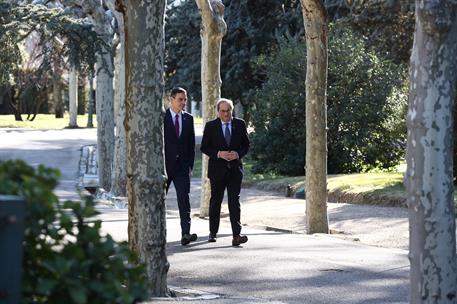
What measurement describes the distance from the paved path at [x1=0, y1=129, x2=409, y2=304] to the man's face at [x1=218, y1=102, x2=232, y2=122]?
1.63m

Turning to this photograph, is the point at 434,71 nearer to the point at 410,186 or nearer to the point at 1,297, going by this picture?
the point at 410,186

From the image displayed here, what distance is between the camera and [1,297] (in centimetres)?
356

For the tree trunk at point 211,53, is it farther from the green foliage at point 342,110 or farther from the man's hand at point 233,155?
the green foliage at point 342,110

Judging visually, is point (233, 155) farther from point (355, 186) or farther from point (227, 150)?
point (355, 186)

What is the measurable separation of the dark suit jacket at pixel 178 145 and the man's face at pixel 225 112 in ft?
1.32

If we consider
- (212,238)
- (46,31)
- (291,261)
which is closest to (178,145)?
(212,238)

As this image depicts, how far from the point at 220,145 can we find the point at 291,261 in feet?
7.42

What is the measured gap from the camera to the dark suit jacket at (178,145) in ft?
45.9

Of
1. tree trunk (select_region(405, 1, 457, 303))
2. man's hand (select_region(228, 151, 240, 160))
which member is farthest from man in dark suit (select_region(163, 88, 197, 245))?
tree trunk (select_region(405, 1, 457, 303))

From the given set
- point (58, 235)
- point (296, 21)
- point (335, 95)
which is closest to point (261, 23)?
point (296, 21)

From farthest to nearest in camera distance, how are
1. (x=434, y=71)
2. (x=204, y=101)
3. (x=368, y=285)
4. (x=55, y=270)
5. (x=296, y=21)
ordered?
(x=296, y=21) < (x=204, y=101) < (x=368, y=285) < (x=434, y=71) < (x=55, y=270)

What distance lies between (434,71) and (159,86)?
3.20 metres

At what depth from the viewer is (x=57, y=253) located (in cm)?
395

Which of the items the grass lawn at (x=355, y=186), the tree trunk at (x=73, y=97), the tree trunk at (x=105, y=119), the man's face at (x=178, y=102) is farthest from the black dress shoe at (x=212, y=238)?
the tree trunk at (x=73, y=97)
